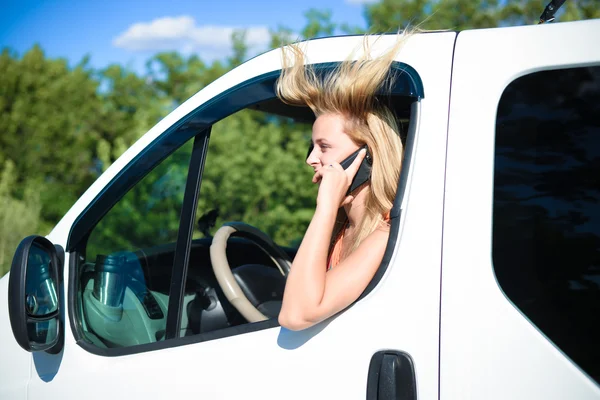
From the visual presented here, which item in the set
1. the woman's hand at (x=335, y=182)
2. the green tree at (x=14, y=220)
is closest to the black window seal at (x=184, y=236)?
the woman's hand at (x=335, y=182)

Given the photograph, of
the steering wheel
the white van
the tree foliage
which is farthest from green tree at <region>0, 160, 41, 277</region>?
the white van

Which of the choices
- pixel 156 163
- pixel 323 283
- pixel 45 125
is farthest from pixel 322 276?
pixel 45 125

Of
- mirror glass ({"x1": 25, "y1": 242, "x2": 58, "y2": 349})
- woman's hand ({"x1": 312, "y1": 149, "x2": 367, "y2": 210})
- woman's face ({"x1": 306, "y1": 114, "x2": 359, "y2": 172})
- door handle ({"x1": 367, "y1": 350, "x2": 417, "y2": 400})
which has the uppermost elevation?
woman's face ({"x1": 306, "y1": 114, "x2": 359, "y2": 172})

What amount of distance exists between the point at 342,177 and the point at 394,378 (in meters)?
0.56

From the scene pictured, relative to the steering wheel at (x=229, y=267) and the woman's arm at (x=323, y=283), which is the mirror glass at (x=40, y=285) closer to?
the steering wheel at (x=229, y=267)

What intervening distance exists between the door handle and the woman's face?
59 cm

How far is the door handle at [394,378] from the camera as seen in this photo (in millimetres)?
1305

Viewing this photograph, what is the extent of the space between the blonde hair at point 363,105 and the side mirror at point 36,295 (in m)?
0.89

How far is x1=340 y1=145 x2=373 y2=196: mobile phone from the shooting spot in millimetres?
1649

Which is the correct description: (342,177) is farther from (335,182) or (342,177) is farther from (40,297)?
(40,297)

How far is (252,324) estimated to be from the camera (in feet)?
5.13

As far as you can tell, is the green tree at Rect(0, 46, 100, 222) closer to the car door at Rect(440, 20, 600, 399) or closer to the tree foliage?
the tree foliage

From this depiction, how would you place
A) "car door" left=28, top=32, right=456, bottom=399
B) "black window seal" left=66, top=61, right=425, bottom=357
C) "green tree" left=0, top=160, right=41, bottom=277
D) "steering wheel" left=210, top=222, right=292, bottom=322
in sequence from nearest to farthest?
"car door" left=28, top=32, right=456, bottom=399
"black window seal" left=66, top=61, right=425, bottom=357
"steering wheel" left=210, top=222, right=292, bottom=322
"green tree" left=0, top=160, right=41, bottom=277

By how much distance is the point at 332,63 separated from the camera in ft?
5.28
